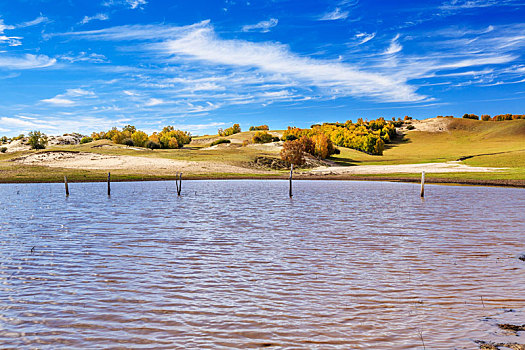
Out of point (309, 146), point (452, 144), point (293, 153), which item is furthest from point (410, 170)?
point (452, 144)

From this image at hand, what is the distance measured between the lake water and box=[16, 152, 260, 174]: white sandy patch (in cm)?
5341

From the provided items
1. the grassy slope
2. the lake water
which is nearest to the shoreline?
the lake water

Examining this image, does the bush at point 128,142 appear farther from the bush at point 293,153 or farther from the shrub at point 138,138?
the bush at point 293,153

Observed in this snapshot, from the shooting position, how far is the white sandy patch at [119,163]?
74.4m

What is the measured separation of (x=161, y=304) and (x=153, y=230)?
10.8 m

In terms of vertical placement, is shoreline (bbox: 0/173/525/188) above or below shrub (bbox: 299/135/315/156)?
below

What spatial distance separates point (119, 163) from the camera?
79.4m

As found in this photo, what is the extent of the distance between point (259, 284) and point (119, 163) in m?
73.1

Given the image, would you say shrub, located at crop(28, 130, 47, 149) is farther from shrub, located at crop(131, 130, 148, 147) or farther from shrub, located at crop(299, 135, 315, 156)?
shrub, located at crop(299, 135, 315, 156)

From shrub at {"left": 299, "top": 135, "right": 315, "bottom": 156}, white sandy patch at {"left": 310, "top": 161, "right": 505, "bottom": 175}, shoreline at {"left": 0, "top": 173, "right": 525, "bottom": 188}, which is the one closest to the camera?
shoreline at {"left": 0, "top": 173, "right": 525, "bottom": 188}

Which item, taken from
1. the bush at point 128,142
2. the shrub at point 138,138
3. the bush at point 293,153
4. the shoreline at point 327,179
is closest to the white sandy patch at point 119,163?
the shoreline at point 327,179

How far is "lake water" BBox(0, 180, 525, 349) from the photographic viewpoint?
7828mm

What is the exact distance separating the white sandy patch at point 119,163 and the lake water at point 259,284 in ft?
175

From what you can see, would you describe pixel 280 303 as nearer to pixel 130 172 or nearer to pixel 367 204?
pixel 367 204
